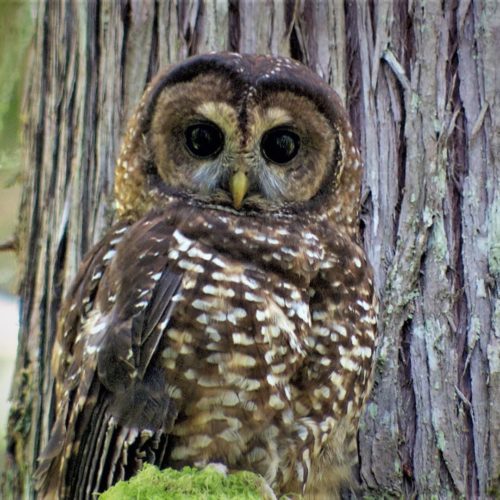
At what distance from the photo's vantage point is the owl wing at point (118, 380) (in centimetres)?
294

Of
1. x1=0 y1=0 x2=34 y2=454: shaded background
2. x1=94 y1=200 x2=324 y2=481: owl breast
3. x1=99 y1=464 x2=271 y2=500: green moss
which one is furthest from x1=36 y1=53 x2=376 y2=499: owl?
x1=0 y1=0 x2=34 y2=454: shaded background

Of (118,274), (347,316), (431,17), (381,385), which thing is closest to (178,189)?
(118,274)

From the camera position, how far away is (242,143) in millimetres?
3299

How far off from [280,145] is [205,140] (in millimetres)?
268

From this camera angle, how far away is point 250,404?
9.65ft

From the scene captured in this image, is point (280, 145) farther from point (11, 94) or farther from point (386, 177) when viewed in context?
point (11, 94)

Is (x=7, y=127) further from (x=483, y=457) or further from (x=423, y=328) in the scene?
(x=483, y=457)

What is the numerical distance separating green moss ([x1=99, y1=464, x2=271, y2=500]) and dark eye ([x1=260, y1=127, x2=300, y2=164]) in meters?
1.14

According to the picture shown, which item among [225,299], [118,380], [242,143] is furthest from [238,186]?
[118,380]

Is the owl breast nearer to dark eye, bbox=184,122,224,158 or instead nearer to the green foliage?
dark eye, bbox=184,122,224,158

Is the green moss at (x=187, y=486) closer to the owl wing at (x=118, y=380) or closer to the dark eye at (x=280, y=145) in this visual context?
the owl wing at (x=118, y=380)

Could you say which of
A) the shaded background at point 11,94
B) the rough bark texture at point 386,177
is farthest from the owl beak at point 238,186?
the shaded background at point 11,94

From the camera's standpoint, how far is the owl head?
3295 millimetres

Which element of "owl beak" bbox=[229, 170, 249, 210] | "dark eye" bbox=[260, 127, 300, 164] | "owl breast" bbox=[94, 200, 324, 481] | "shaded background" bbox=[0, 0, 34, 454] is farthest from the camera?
"shaded background" bbox=[0, 0, 34, 454]
